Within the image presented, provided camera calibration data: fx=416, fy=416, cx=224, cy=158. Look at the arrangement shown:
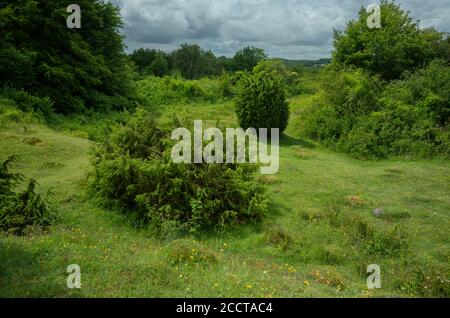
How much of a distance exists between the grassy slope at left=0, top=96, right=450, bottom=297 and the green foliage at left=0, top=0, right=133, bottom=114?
7507 mm

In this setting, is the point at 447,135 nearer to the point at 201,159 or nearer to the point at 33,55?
the point at 201,159

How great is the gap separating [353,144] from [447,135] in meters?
3.87

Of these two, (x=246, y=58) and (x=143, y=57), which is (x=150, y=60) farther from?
(x=246, y=58)

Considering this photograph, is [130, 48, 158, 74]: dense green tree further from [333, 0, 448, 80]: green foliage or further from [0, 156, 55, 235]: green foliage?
[0, 156, 55, 235]: green foliage

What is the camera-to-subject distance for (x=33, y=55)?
22.0 metres

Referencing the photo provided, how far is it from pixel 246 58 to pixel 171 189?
195ft

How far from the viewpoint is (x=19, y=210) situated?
927cm

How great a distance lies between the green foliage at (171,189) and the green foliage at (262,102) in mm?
9187

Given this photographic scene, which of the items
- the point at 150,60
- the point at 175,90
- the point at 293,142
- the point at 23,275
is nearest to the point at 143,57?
the point at 150,60

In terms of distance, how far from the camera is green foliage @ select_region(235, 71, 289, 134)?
66.1 feet

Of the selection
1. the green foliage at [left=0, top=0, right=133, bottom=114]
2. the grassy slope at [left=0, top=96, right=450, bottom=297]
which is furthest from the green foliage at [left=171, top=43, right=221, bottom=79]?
the grassy slope at [left=0, top=96, right=450, bottom=297]

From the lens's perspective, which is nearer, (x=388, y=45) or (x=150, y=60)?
(x=388, y=45)

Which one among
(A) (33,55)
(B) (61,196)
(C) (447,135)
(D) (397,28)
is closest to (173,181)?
(B) (61,196)

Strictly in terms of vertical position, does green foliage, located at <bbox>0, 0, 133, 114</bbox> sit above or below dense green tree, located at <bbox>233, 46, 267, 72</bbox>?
below
